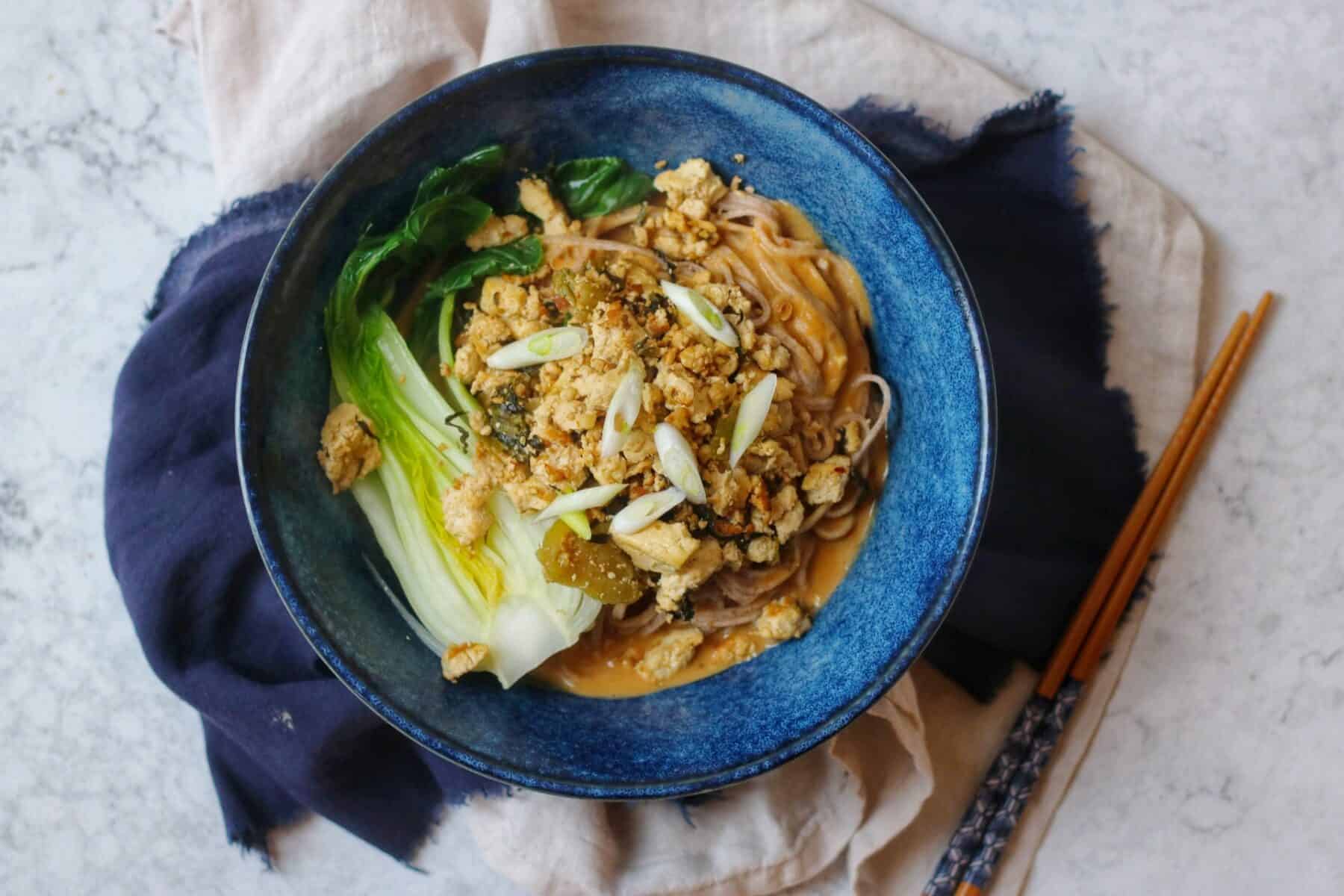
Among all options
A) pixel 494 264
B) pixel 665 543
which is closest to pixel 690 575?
pixel 665 543

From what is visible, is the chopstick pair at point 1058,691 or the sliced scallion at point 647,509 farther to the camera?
the chopstick pair at point 1058,691

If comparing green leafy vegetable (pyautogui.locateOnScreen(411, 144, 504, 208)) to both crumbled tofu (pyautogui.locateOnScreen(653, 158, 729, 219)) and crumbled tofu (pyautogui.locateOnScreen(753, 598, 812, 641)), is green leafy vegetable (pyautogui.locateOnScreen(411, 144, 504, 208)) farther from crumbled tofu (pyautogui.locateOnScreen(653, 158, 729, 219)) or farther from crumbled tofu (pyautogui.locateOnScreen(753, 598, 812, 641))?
crumbled tofu (pyautogui.locateOnScreen(753, 598, 812, 641))

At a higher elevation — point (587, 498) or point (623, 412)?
point (623, 412)

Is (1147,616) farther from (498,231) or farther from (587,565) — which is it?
(498,231)

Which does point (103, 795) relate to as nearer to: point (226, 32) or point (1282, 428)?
point (226, 32)

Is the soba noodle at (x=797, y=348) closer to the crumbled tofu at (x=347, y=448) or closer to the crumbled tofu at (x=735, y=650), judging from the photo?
the crumbled tofu at (x=735, y=650)

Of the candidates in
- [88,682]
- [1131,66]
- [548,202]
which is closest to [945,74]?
[1131,66]

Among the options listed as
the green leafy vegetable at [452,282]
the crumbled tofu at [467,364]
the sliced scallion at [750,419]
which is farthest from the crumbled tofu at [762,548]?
the green leafy vegetable at [452,282]
